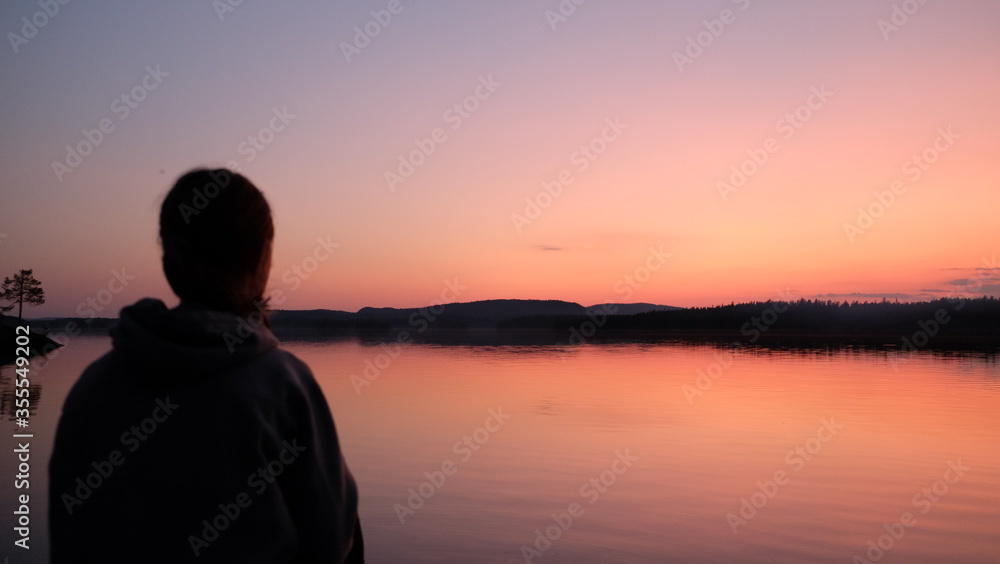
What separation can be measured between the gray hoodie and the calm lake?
10cm

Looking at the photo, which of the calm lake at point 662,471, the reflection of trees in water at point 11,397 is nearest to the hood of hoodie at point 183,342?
the calm lake at point 662,471

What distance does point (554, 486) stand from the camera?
7.66 meters

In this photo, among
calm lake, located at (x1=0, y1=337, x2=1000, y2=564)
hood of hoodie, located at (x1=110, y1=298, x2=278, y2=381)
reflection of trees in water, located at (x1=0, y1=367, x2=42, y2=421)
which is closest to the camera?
hood of hoodie, located at (x1=110, y1=298, x2=278, y2=381)

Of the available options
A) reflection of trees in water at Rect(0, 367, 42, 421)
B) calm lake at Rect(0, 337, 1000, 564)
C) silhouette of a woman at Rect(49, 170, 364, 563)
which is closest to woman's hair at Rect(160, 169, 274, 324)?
silhouette of a woman at Rect(49, 170, 364, 563)

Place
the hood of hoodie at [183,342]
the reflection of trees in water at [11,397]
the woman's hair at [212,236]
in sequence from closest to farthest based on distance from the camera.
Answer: the hood of hoodie at [183,342] < the woman's hair at [212,236] < the reflection of trees in water at [11,397]

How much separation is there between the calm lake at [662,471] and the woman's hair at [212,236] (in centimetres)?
49

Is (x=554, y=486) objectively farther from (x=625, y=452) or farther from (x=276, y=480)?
(x=276, y=480)

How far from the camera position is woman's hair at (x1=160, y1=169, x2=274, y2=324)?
1.50 m

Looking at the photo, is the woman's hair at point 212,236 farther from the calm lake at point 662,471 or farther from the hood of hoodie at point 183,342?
the calm lake at point 662,471

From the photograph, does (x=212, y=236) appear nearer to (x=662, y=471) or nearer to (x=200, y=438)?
(x=200, y=438)

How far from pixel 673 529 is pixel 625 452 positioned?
3.31m

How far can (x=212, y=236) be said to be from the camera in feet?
4.93

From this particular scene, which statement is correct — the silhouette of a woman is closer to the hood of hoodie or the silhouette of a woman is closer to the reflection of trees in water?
the hood of hoodie

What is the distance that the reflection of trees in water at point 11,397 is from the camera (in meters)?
12.5
